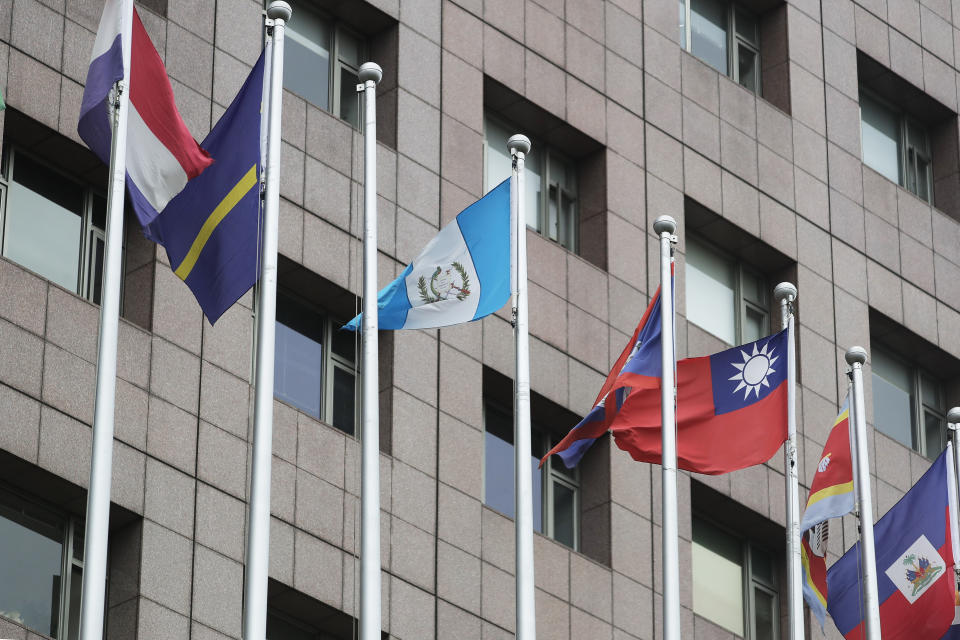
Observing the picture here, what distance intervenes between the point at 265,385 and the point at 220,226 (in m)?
1.99

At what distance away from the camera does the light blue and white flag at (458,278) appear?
25906 millimetres

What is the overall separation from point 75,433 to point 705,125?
15.6 m

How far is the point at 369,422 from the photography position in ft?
79.4

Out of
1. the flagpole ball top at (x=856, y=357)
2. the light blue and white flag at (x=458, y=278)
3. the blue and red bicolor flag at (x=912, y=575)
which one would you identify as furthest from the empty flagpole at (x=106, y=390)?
the blue and red bicolor flag at (x=912, y=575)

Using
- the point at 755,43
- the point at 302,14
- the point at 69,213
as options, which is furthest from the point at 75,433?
the point at 755,43

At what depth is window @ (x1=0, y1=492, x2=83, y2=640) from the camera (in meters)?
27.0

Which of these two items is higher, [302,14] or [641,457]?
[302,14]

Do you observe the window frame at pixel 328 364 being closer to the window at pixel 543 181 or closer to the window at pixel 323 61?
the window at pixel 323 61

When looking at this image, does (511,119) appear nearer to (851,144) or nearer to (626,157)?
(626,157)

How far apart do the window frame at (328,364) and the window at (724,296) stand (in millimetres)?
8243

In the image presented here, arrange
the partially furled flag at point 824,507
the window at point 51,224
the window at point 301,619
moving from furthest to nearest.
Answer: the window at point 301,619
the partially furled flag at point 824,507
the window at point 51,224

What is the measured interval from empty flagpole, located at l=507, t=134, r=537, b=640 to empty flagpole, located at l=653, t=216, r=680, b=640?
165 centimetres

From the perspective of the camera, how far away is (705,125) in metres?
39.0

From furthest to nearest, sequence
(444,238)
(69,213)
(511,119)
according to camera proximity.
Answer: (511,119) < (69,213) < (444,238)
